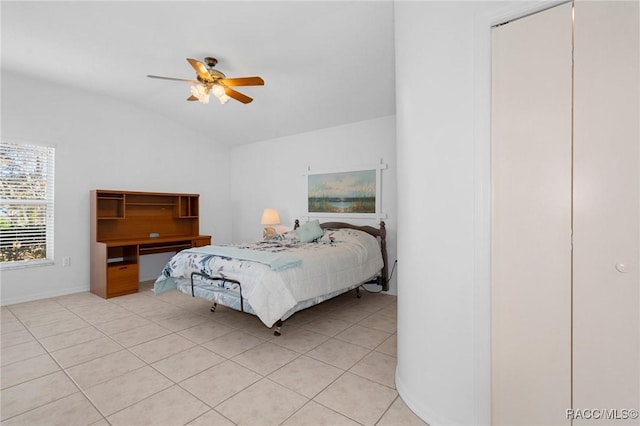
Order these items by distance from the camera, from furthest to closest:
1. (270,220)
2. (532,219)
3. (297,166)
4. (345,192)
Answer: (297,166) < (270,220) < (345,192) < (532,219)

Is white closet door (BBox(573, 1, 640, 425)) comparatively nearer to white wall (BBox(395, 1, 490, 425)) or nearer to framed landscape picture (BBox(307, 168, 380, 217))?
white wall (BBox(395, 1, 490, 425))

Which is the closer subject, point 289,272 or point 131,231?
point 289,272

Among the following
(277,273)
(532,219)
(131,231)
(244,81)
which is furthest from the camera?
(131,231)

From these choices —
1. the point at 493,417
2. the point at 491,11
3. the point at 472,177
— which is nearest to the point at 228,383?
the point at 493,417

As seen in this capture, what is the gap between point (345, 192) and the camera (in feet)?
16.1

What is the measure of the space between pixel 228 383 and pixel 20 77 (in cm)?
484

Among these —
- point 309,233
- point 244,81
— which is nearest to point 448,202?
point 244,81

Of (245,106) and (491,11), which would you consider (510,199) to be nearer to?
(491,11)

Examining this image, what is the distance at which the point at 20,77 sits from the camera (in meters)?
4.02

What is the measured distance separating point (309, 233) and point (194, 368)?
2384 mm

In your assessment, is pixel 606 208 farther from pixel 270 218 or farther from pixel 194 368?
pixel 270 218

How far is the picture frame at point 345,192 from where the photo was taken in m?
4.61

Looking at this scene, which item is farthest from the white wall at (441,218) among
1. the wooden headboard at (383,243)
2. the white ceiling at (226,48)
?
the wooden headboard at (383,243)

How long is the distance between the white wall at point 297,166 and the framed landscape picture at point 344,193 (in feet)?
0.36
